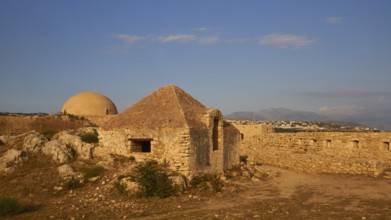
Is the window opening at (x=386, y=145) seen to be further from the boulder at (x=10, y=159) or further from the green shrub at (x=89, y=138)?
the boulder at (x=10, y=159)

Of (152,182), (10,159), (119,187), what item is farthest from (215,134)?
(10,159)

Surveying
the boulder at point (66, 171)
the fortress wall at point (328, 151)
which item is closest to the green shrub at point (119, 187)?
the boulder at point (66, 171)

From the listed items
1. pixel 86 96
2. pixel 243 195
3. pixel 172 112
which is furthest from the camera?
pixel 86 96

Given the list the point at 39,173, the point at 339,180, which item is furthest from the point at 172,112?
the point at 339,180

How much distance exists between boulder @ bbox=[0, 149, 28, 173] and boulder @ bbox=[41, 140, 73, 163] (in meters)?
0.87

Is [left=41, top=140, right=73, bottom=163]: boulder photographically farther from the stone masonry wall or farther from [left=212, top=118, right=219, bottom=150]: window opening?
[left=212, top=118, right=219, bottom=150]: window opening

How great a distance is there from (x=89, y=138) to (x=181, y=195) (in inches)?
241

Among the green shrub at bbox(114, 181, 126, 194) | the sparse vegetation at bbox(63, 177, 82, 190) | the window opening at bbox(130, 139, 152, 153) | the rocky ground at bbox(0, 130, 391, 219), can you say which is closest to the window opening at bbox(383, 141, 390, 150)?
the rocky ground at bbox(0, 130, 391, 219)

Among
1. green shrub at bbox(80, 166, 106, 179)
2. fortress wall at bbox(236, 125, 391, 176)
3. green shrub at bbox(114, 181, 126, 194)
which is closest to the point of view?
green shrub at bbox(114, 181, 126, 194)

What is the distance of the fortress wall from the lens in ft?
52.5

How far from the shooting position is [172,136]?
13.6 metres

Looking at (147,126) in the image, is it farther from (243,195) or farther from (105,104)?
(105,104)

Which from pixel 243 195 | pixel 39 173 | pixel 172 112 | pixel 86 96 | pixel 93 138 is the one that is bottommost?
pixel 243 195

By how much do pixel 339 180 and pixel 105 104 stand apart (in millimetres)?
19946
